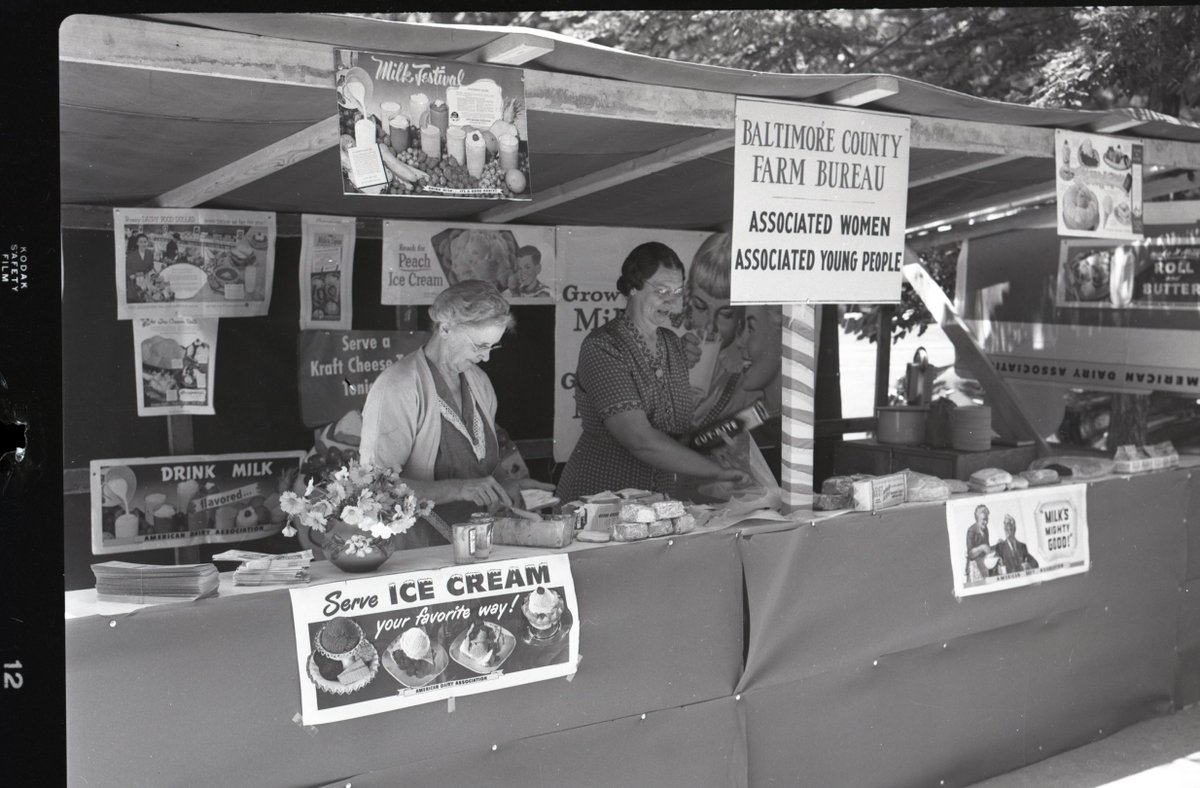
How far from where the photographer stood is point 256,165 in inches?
172

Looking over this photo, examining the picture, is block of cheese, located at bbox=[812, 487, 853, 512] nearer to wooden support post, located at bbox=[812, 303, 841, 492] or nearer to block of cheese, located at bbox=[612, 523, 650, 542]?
block of cheese, located at bbox=[612, 523, 650, 542]

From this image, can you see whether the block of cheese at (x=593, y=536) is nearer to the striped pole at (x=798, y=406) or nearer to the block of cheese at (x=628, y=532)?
the block of cheese at (x=628, y=532)

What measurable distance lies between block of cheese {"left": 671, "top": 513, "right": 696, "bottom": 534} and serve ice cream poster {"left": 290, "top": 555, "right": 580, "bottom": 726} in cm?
51

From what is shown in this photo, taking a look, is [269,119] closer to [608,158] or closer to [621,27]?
[608,158]

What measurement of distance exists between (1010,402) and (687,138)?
306 centimetres

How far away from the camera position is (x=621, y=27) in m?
10.6

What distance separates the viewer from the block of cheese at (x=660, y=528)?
3.84 meters

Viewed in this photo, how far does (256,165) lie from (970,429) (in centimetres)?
361

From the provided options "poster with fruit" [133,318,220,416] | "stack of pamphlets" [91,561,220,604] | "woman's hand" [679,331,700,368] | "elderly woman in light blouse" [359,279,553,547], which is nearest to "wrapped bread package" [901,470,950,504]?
"elderly woman in light blouse" [359,279,553,547]

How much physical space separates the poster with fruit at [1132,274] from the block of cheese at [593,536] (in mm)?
4735

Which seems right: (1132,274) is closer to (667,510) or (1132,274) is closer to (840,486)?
(840,486)

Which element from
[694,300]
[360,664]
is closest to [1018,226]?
[694,300]

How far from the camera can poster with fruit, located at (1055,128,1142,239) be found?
484cm

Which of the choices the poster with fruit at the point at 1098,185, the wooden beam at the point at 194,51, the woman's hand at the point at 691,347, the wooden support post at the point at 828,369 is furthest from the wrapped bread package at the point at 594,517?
the wooden support post at the point at 828,369
